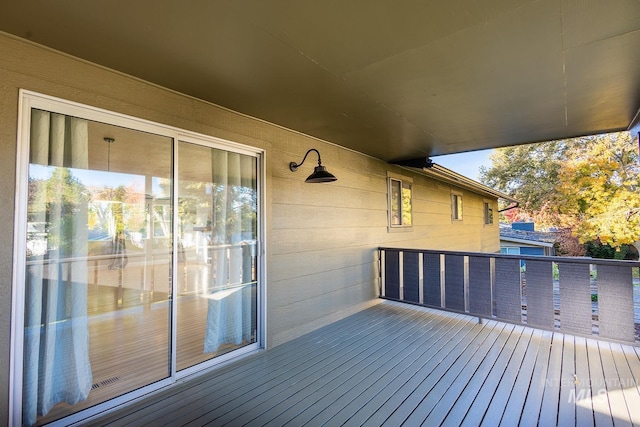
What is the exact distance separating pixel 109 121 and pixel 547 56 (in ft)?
9.72

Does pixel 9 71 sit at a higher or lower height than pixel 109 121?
higher

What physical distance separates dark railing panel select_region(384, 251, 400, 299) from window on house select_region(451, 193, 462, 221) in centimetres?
437

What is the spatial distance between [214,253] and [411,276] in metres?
2.90

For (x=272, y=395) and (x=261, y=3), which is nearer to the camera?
(x=261, y=3)

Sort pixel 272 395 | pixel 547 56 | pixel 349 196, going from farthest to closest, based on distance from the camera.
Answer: pixel 349 196
pixel 272 395
pixel 547 56

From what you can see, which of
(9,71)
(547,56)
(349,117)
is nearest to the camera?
(9,71)

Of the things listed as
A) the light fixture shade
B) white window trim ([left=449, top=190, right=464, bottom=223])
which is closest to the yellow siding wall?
the light fixture shade

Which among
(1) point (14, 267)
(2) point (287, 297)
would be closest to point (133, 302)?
(1) point (14, 267)

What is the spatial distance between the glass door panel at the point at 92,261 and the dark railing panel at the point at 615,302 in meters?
4.05

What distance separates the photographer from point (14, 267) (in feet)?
5.74

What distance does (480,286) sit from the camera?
12.4 feet

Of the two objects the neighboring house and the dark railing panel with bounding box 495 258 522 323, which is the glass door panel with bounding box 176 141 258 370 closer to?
the dark railing panel with bounding box 495 258 522 323

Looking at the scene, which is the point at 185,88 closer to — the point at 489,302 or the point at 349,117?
the point at 349,117

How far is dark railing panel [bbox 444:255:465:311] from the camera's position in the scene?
13.1ft
